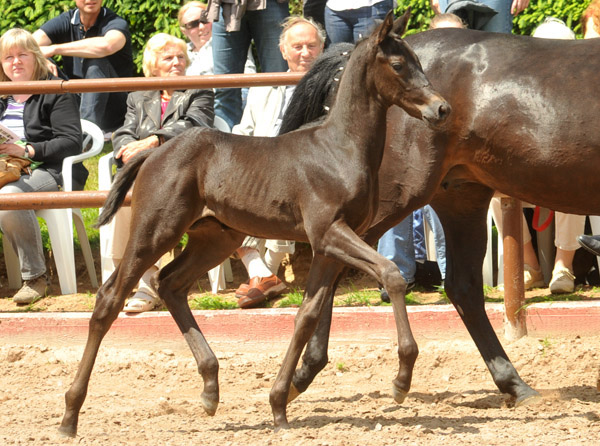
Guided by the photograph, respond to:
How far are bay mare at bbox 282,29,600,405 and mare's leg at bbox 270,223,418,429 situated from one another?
0.33 meters

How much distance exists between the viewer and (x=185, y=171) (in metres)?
4.42

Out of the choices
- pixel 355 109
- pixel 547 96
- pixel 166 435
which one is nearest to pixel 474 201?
pixel 547 96

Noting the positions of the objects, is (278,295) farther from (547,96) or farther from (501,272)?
(547,96)

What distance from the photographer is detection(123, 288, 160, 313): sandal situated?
6262 mm

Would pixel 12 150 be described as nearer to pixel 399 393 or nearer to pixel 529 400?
pixel 399 393

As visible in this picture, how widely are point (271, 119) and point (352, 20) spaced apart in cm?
98

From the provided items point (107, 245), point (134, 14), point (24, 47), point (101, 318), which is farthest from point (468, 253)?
point (134, 14)

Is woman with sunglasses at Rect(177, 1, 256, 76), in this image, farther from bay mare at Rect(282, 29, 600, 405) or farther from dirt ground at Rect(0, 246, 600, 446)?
bay mare at Rect(282, 29, 600, 405)

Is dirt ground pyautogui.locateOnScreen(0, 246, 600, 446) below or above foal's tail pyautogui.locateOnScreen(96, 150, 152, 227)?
below

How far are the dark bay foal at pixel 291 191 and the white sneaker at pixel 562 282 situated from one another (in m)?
2.39

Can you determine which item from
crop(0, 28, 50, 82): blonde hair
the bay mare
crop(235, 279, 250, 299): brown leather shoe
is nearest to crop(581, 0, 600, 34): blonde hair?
the bay mare

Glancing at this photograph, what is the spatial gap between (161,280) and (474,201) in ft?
5.82

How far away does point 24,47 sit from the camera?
687cm

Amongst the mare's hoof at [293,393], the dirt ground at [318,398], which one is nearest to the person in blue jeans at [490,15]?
the dirt ground at [318,398]
